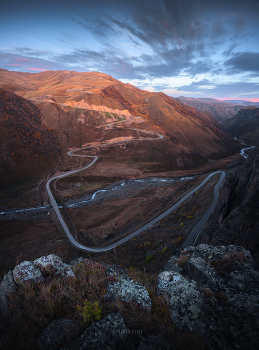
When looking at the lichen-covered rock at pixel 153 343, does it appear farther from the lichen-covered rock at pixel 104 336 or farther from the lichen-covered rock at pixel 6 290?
the lichen-covered rock at pixel 6 290

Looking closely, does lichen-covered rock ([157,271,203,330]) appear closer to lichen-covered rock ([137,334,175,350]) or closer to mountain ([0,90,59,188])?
lichen-covered rock ([137,334,175,350])

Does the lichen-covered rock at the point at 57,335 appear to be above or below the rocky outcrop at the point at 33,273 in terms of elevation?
above

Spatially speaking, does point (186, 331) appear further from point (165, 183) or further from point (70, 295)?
point (165, 183)

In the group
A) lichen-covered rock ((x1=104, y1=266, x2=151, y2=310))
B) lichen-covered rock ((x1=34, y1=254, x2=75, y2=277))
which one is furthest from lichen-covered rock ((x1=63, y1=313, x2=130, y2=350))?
lichen-covered rock ((x1=34, y1=254, x2=75, y2=277))

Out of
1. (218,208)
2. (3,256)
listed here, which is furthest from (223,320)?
(3,256)

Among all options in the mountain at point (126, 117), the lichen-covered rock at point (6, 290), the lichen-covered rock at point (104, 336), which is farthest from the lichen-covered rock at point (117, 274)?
the mountain at point (126, 117)

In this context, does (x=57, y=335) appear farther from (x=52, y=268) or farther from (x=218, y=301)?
(x=218, y=301)
